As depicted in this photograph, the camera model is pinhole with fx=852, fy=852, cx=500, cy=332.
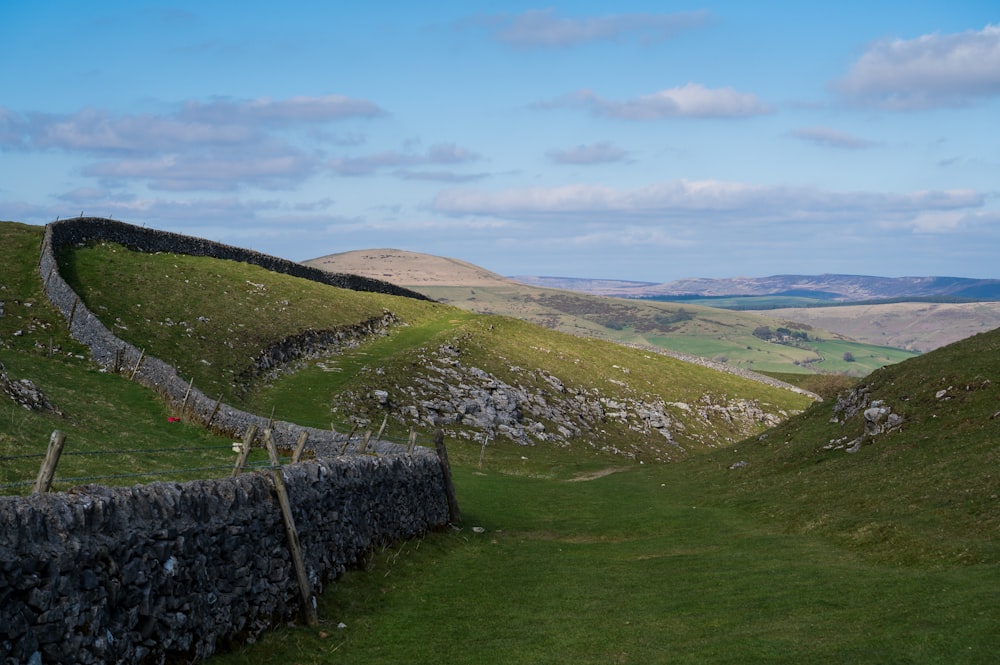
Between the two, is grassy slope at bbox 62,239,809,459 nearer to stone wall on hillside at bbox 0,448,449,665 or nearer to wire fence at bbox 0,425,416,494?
wire fence at bbox 0,425,416,494

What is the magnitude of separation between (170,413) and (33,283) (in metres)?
29.1

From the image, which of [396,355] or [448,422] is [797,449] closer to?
[448,422]

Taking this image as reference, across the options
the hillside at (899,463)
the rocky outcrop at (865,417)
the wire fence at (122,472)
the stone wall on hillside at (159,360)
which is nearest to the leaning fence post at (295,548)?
the wire fence at (122,472)

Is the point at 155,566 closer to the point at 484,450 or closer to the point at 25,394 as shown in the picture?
the point at 25,394

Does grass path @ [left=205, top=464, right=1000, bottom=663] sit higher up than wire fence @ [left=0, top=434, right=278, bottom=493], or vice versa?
wire fence @ [left=0, top=434, right=278, bottom=493]

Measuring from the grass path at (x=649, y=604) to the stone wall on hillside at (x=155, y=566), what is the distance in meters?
1.02

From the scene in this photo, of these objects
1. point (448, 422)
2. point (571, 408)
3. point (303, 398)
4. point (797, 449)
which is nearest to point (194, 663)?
point (797, 449)

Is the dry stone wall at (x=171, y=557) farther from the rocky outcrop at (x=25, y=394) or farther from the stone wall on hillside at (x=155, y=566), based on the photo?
the rocky outcrop at (x=25, y=394)

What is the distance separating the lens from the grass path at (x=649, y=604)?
16.5m

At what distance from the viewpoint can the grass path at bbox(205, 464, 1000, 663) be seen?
16.5 meters

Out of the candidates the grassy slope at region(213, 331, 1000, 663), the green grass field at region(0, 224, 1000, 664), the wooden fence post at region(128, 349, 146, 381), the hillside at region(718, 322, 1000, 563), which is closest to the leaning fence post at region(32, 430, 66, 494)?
the green grass field at region(0, 224, 1000, 664)

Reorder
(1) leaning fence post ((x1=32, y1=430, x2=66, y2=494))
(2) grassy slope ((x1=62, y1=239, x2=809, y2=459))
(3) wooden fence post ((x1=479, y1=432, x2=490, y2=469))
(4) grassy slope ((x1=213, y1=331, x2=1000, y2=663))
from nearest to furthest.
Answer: (1) leaning fence post ((x1=32, y1=430, x2=66, y2=494)), (4) grassy slope ((x1=213, y1=331, x2=1000, y2=663)), (3) wooden fence post ((x1=479, y1=432, x2=490, y2=469)), (2) grassy slope ((x1=62, y1=239, x2=809, y2=459))

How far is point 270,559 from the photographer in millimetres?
19406

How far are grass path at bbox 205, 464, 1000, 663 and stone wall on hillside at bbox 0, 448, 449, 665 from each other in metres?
1.02
